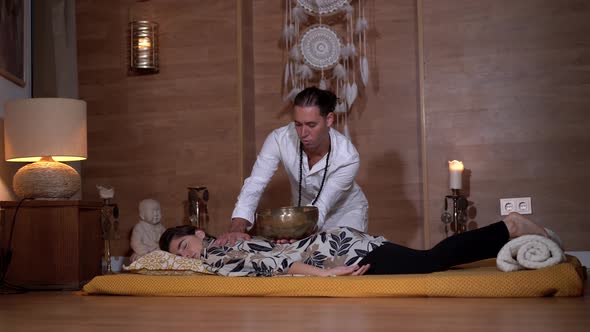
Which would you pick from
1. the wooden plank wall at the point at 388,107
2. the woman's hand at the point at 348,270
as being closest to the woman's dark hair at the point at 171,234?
the woman's hand at the point at 348,270

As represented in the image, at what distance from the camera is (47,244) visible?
348 centimetres

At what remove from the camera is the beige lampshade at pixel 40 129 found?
3559 millimetres

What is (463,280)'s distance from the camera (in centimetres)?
258

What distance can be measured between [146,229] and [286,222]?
168 cm

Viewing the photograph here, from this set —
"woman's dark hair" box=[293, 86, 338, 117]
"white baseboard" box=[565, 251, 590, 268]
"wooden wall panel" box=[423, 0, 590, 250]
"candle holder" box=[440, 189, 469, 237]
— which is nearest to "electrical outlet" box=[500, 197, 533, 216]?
"wooden wall panel" box=[423, 0, 590, 250]

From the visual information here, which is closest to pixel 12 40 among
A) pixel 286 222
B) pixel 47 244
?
pixel 47 244

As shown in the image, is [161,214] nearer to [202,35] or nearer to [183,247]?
[202,35]

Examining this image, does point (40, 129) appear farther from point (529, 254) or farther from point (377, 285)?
point (529, 254)

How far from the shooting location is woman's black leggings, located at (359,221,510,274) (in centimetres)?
279

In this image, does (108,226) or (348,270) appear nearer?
(348,270)

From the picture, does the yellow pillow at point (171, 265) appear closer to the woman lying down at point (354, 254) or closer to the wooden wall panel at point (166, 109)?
the woman lying down at point (354, 254)

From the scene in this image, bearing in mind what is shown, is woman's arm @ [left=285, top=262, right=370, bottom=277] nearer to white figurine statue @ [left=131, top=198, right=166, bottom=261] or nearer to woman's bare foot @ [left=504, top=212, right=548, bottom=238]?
woman's bare foot @ [left=504, top=212, right=548, bottom=238]

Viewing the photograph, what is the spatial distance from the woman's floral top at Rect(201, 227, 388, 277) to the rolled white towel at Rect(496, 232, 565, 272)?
1.54 feet

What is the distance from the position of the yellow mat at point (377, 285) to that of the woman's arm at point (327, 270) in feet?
0.23
